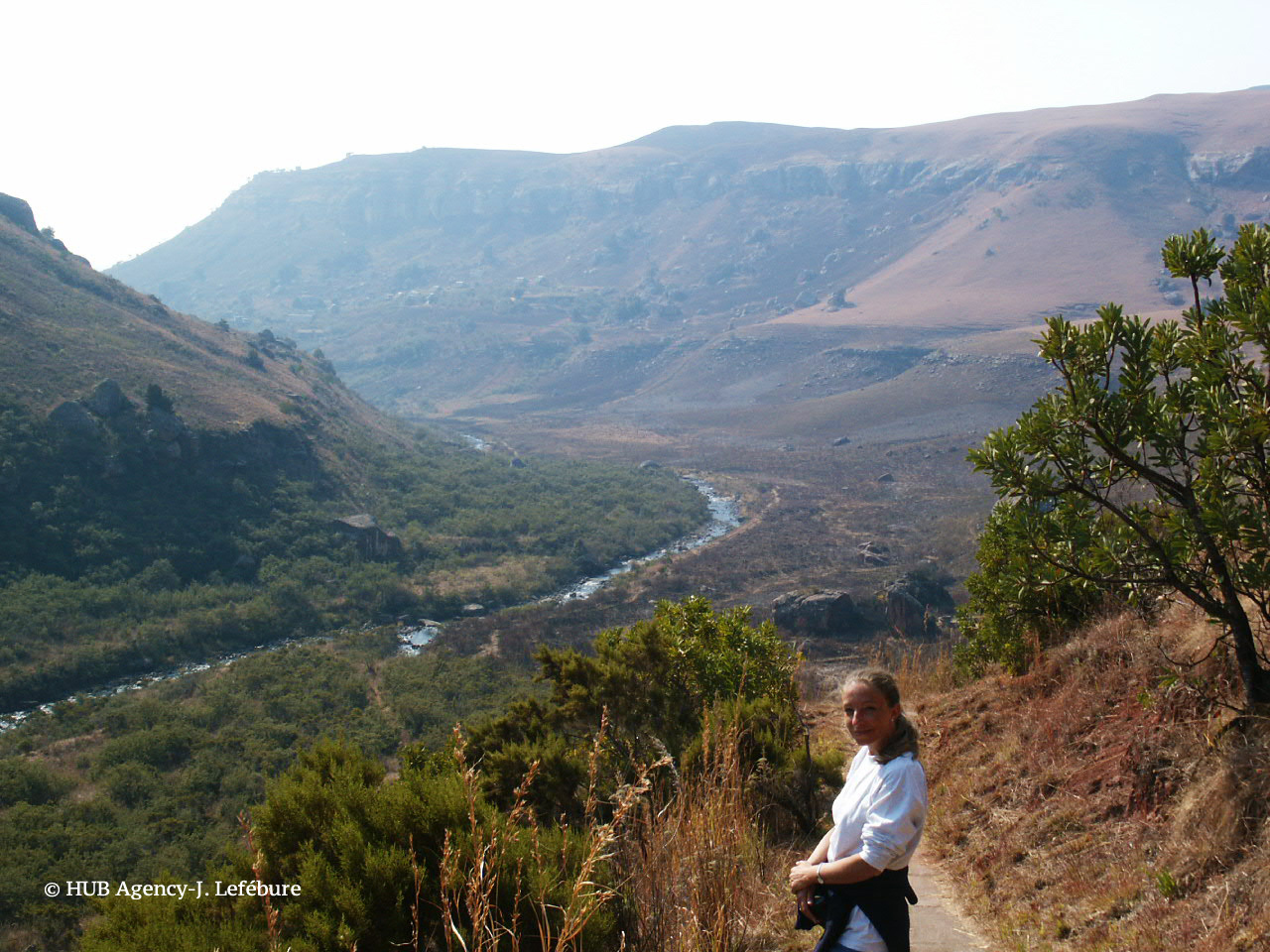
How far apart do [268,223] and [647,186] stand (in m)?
87.2

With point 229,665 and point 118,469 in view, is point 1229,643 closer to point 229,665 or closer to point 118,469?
point 229,665

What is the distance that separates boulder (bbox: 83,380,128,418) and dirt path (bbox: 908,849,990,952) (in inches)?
1392

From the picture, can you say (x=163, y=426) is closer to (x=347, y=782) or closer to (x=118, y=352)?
(x=118, y=352)

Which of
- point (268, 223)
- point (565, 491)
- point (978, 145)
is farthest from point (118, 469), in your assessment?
point (268, 223)

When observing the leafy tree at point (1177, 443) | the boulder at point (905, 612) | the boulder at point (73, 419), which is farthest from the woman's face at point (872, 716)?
the boulder at point (73, 419)

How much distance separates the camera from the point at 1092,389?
12.3ft

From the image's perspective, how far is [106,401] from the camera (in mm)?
32719

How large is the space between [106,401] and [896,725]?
36755 millimetres

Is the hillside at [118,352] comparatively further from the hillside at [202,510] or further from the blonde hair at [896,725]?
the blonde hair at [896,725]

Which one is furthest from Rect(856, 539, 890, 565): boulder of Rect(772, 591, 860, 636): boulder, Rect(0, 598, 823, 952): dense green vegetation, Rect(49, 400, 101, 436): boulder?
Rect(49, 400, 101, 436): boulder

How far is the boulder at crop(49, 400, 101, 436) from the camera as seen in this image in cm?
3058

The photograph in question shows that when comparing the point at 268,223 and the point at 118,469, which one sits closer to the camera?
the point at 118,469

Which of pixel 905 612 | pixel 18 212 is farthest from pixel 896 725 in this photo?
pixel 18 212

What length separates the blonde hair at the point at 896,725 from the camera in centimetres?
269
